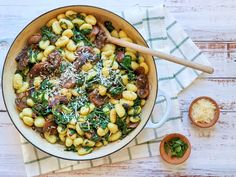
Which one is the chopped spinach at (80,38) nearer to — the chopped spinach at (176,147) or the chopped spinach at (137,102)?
the chopped spinach at (137,102)

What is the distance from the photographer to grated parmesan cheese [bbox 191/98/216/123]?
5.75 ft

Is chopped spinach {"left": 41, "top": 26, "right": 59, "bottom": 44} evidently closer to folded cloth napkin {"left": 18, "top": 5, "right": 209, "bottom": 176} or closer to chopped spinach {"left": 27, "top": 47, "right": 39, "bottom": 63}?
chopped spinach {"left": 27, "top": 47, "right": 39, "bottom": 63}

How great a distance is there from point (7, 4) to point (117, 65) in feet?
1.55

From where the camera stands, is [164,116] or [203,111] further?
[203,111]

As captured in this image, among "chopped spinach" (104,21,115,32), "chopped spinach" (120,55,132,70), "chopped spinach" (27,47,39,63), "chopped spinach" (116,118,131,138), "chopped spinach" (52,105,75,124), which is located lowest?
"chopped spinach" (116,118,131,138)

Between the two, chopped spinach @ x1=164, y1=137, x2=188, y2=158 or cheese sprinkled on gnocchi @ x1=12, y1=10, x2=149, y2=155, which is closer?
cheese sprinkled on gnocchi @ x1=12, y1=10, x2=149, y2=155

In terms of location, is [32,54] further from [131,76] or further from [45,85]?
[131,76]

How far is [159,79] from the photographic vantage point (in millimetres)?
1772

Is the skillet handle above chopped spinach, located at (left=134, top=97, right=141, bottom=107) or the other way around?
the other way around

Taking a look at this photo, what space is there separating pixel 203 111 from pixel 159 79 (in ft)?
0.62

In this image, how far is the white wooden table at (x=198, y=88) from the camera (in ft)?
5.85

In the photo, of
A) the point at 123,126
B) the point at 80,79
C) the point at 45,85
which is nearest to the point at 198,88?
the point at 123,126

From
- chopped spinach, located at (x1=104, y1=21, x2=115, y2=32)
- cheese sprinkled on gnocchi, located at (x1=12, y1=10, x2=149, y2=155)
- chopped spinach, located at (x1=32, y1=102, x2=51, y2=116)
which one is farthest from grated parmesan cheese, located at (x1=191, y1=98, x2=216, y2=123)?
chopped spinach, located at (x1=32, y1=102, x2=51, y2=116)

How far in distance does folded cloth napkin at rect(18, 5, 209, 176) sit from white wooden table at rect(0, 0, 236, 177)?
0.03 metres
